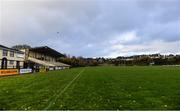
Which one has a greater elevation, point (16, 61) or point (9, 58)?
point (9, 58)

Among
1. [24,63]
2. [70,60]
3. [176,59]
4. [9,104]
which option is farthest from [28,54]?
[176,59]

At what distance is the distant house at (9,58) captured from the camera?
2367 inches

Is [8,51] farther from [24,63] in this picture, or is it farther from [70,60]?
[70,60]

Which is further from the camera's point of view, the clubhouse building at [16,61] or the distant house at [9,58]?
the distant house at [9,58]

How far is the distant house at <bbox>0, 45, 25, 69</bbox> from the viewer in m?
60.1

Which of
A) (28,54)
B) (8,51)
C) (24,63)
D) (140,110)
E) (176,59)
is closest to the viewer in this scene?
(140,110)

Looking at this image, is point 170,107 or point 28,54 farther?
point 28,54

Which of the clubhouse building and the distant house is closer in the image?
the clubhouse building

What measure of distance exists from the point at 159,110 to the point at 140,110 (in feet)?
2.52

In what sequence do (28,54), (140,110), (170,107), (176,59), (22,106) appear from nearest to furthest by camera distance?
1. (140,110)
2. (170,107)
3. (22,106)
4. (28,54)
5. (176,59)

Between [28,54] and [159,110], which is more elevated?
[28,54]

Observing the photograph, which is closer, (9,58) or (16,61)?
(9,58)

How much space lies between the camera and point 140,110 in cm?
1005

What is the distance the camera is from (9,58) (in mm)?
64750
